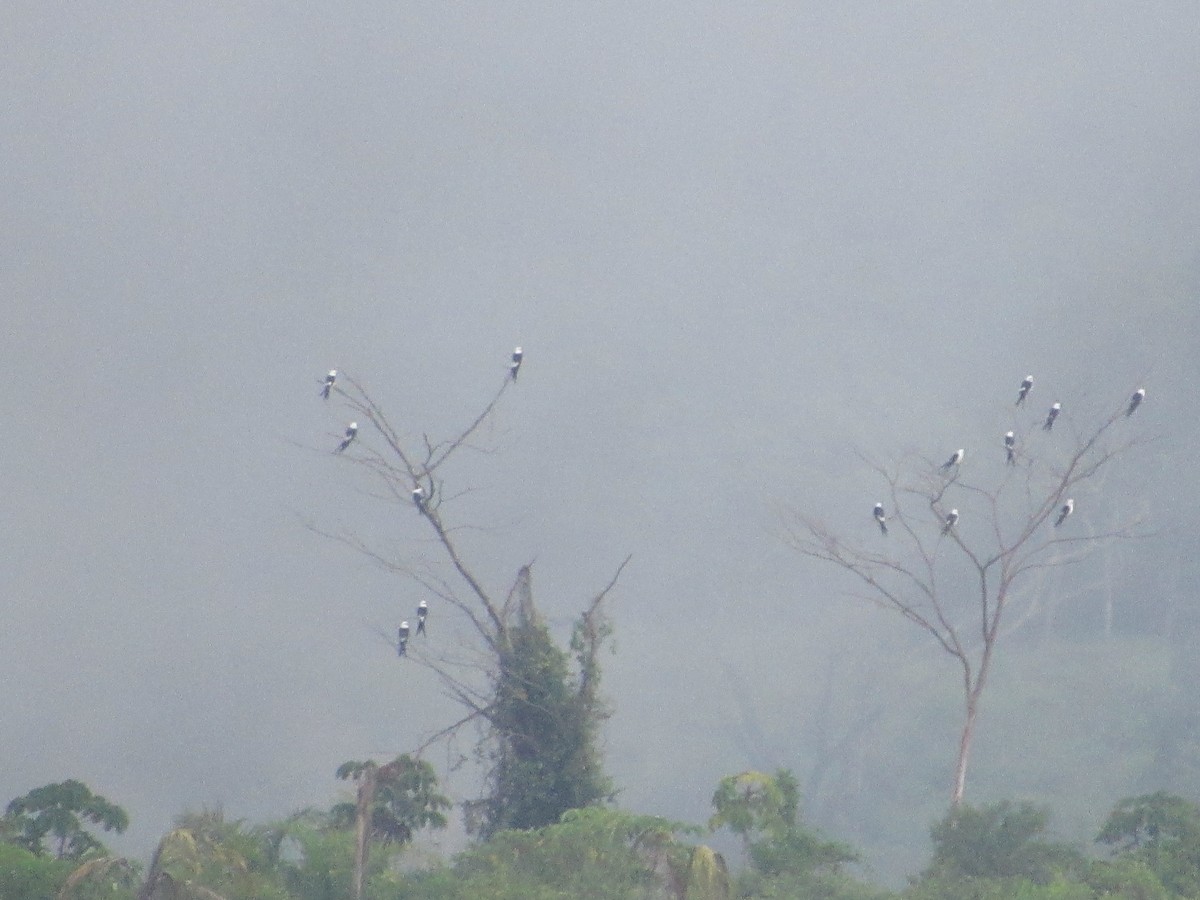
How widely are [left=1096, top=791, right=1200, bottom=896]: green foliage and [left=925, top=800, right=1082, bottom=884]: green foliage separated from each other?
37 centimetres

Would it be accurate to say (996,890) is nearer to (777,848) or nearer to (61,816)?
(777,848)

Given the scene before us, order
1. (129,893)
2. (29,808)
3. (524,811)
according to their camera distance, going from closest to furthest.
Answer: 1. (129,893)
2. (29,808)
3. (524,811)

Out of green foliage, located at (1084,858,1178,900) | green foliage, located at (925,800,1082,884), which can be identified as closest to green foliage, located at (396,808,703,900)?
green foliage, located at (1084,858,1178,900)

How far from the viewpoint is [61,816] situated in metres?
8.23

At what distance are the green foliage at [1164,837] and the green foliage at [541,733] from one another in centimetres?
423

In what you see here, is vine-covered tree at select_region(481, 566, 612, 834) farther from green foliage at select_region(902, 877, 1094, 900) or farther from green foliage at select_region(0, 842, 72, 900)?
green foliage at select_region(0, 842, 72, 900)

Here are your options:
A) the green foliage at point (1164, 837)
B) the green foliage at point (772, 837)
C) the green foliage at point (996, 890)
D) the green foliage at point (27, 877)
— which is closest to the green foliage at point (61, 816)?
the green foliage at point (27, 877)

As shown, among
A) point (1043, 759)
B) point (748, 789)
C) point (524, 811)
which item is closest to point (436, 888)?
point (748, 789)

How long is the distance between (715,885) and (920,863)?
15.9 metres

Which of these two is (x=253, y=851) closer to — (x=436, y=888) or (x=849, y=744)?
(x=436, y=888)

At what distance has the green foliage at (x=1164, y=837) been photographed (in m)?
8.16

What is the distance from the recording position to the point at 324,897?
26.1ft

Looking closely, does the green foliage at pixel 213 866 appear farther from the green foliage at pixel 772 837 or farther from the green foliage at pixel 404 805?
the green foliage at pixel 772 837

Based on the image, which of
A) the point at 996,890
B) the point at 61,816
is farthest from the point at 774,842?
the point at 61,816
